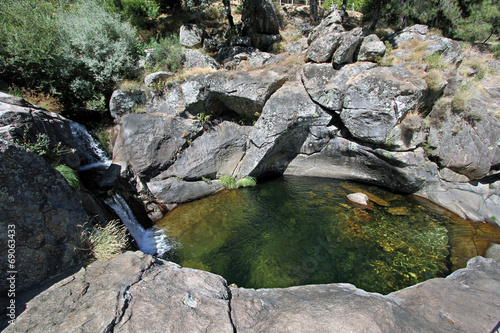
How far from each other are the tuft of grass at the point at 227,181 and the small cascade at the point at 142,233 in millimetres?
3761

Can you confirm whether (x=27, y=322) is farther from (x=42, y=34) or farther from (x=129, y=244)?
(x=42, y=34)

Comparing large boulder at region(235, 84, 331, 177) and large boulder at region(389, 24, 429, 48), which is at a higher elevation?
large boulder at region(389, 24, 429, 48)

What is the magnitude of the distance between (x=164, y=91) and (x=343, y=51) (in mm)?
9368

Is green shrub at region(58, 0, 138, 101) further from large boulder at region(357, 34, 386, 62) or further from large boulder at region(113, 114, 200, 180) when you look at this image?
large boulder at region(357, 34, 386, 62)

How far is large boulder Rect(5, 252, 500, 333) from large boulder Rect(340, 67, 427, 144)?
6.60 m

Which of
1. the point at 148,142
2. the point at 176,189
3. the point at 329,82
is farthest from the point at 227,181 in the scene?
the point at 329,82

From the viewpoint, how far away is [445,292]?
14.7 feet

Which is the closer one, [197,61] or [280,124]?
[280,124]

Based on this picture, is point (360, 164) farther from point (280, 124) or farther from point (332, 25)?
point (332, 25)

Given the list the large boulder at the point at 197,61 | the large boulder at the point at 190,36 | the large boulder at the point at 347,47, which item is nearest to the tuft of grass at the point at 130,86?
the large boulder at the point at 197,61

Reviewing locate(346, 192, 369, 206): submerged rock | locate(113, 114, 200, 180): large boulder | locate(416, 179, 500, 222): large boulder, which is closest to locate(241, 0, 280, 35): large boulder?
locate(113, 114, 200, 180): large boulder

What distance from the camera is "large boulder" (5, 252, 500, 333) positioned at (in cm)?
328

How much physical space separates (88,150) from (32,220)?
240 inches

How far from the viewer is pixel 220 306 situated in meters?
3.75
